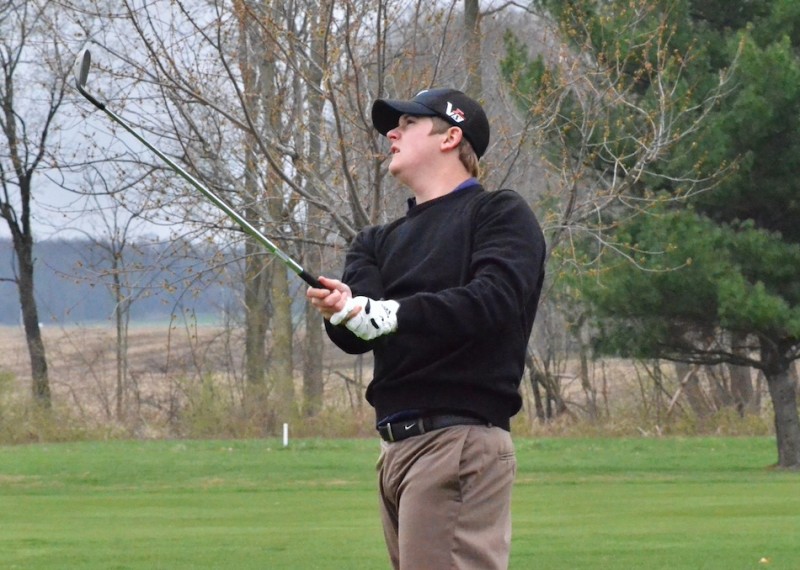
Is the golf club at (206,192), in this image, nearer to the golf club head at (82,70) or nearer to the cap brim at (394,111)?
the golf club head at (82,70)

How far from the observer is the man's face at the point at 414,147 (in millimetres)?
4121

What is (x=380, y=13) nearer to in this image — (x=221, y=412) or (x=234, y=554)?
(x=234, y=554)

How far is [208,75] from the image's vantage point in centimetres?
1370

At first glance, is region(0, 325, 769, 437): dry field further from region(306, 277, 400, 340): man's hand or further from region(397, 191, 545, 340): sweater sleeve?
region(306, 277, 400, 340): man's hand

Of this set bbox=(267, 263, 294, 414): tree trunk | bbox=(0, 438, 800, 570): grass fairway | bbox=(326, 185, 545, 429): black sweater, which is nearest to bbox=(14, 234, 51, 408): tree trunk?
bbox=(267, 263, 294, 414): tree trunk

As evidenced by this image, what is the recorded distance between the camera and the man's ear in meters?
4.14

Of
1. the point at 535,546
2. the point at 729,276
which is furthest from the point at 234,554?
the point at 729,276

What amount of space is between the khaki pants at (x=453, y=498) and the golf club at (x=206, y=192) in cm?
55

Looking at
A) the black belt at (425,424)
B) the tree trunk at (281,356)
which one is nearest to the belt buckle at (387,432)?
the black belt at (425,424)

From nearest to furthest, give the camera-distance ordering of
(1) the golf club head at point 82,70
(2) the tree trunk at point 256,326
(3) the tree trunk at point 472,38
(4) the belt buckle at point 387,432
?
(4) the belt buckle at point 387,432, (1) the golf club head at point 82,70, (3) the tree trunk at point 472,38, (2) the tree trunk at point 256,326

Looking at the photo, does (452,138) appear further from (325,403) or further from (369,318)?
(325,403)

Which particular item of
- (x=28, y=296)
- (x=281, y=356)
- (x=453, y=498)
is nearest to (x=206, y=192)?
(x=453, y=498)

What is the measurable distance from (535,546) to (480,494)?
23.7 ft

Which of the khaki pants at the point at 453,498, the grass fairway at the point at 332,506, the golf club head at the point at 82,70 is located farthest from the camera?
the grass fairway at the point at 332,506
